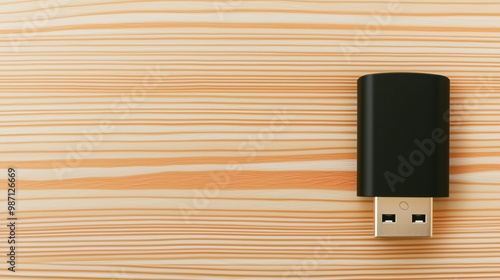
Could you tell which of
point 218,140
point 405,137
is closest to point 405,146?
point 405,137

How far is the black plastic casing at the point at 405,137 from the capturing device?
1.62 feet

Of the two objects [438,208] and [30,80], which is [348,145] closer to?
[438,208]

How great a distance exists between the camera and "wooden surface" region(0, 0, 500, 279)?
0.53 meters

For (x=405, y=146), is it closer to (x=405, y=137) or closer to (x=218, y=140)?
(x=405, y=137)

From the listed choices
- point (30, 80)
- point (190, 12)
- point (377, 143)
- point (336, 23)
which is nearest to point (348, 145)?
point (377, 143)

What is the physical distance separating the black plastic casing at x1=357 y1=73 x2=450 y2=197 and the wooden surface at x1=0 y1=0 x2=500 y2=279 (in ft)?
0.14

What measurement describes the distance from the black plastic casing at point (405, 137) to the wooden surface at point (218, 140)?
43mm

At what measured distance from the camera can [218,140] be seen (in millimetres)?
537

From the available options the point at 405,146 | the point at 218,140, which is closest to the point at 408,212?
the point at 405,146

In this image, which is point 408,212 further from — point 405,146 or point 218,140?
point 218,140

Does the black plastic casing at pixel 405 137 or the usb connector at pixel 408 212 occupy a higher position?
the black plastic casing at pixel 405 137

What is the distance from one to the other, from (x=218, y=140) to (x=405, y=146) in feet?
0.71

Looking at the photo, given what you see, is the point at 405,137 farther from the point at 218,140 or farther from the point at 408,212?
the point at 218,140

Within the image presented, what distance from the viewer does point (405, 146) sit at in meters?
0.49
